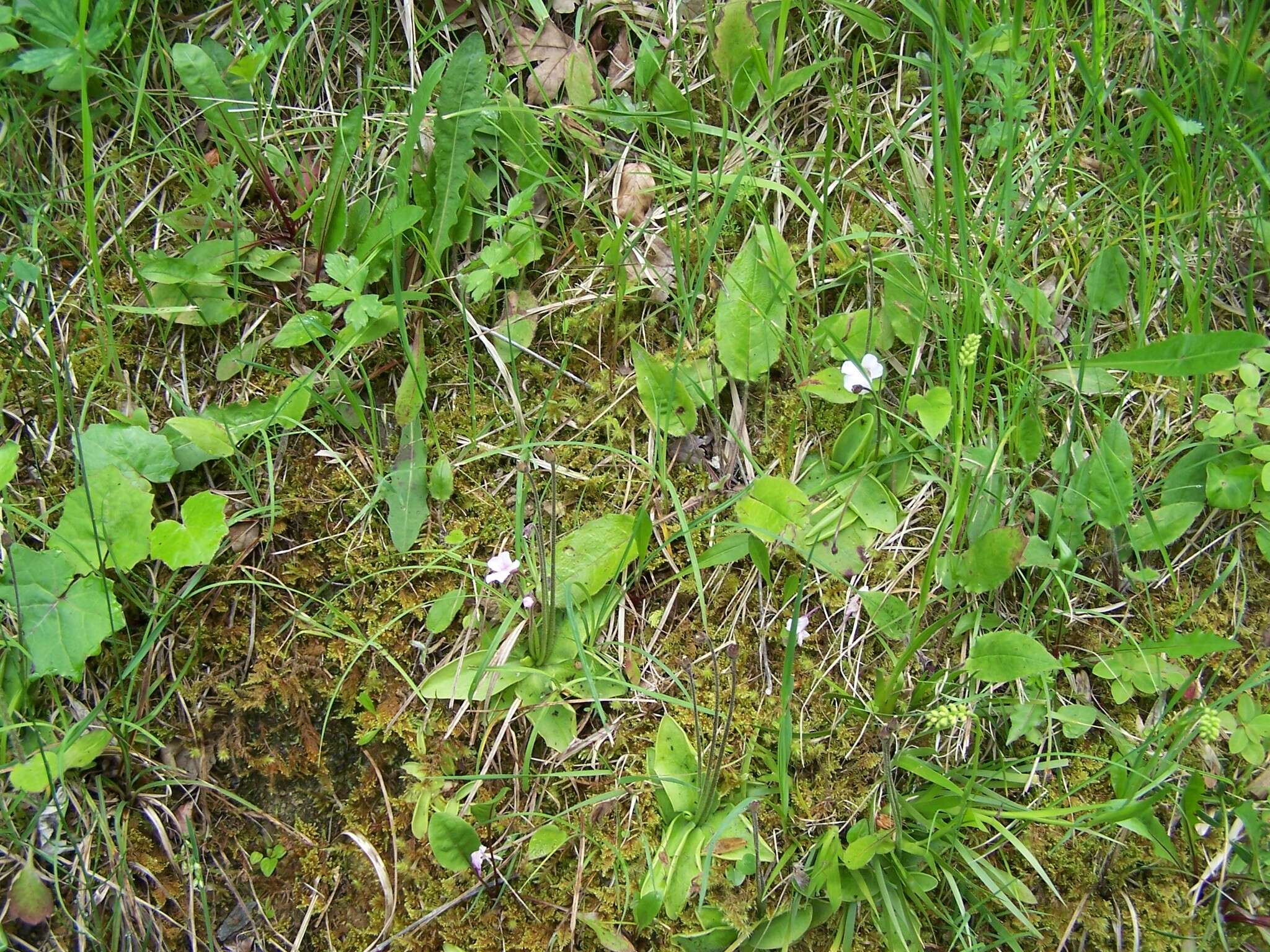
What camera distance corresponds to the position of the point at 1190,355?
2.06 meters

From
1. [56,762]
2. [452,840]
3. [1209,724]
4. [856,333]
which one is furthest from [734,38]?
[56,762]

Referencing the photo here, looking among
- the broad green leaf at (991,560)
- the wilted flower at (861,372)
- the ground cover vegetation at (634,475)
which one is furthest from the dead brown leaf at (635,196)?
the broad green leaf at (991,560)

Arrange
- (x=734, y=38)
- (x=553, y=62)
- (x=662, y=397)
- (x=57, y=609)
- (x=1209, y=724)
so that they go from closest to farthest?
(x=1209, y=724) → (x=57, y=609) → (x=662, y=397) → (x=734, y=38) → (x=553, y=62)

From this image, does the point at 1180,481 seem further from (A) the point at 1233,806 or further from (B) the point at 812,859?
(B) the point at 812,859

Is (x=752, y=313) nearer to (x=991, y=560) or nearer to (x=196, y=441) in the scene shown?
(x=991, y=560)

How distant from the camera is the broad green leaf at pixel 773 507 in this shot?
2.04 m

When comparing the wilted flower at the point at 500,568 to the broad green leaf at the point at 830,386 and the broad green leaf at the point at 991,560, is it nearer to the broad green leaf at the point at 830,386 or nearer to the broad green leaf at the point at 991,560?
the broad green leaf at the point at 830,386

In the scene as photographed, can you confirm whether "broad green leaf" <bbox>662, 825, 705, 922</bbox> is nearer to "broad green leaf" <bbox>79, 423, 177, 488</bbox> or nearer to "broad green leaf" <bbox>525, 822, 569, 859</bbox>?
"broad green leaf" <bbox>525, 822, 569, 859</bbox>

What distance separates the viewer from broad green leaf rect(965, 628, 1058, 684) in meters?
1.89

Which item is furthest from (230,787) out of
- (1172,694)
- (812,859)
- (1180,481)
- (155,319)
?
(1180,481)

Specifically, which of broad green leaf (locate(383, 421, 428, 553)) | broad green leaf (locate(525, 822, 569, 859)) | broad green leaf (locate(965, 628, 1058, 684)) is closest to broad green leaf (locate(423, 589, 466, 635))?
broad green leaf (locate(383, 421, 428, 553))

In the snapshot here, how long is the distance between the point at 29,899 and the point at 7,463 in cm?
102

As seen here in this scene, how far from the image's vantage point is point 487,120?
89.4 inches

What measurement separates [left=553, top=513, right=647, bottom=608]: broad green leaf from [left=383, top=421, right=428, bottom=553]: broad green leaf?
374 millimetres
